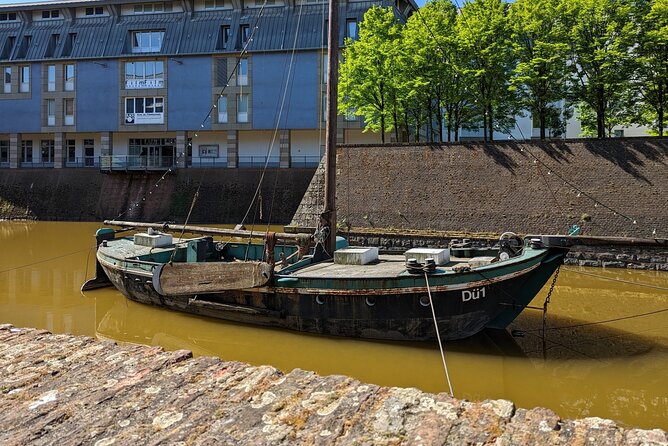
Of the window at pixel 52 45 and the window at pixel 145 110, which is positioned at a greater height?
the window at pixel 52 45

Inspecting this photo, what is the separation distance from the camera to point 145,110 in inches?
1666


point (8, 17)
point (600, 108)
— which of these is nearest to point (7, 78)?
point (8, 17)

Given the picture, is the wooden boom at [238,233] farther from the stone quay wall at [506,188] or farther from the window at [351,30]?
the window at [351,30]

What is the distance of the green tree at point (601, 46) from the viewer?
79.3ft

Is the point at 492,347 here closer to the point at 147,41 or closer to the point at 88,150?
the point at 147,41

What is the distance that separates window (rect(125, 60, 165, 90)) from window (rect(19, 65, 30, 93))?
8576 mm

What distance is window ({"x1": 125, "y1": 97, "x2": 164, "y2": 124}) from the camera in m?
42.1

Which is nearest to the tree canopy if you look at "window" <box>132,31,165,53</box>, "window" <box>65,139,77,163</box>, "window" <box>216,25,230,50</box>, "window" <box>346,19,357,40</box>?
"window" <box>346,19,357,40</box>

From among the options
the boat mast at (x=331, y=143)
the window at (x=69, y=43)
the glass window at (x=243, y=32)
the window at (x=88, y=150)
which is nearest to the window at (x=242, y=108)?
the glass window at (x=243, y=32)

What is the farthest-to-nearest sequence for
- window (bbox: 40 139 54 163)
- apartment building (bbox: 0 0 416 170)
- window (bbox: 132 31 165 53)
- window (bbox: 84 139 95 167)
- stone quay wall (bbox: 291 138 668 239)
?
window (bbox: 40 139 54 163) < window (bbox: 84 139 95 167) < window (bbox: 132 31 165 53) < apartment building (bbox: 0 0 416 170) < stone quay wall (bbox: 291 138 668 239)

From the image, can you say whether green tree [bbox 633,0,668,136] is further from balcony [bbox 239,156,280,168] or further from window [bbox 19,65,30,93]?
window [bbox 19,65,30,93]

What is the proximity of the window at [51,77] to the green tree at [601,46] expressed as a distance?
37.3 m

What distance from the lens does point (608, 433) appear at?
407 centimetres

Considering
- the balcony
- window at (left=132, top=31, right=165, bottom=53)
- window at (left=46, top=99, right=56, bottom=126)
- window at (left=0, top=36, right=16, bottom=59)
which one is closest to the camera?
the balcony
